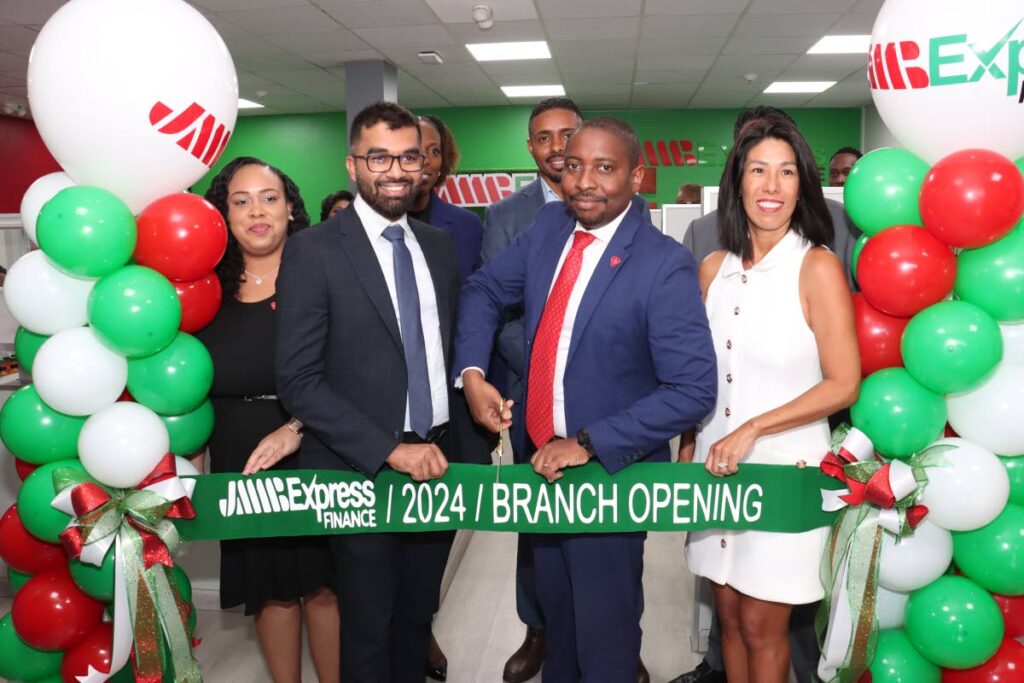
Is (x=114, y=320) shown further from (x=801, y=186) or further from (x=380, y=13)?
(x=380, y=13)

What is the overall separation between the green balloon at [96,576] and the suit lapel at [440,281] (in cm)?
91

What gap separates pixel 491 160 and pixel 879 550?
10.4 metres

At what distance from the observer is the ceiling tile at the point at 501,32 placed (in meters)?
6.73

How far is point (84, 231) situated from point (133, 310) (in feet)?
0.63

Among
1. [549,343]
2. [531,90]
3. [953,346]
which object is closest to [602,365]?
[549,343]

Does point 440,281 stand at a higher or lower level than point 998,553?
higher

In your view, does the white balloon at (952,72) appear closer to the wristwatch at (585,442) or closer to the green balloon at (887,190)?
the green balloon at (887,190)

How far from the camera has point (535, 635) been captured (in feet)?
8.58

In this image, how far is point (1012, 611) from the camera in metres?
1.75

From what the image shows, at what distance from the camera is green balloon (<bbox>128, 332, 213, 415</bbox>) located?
1.76 m

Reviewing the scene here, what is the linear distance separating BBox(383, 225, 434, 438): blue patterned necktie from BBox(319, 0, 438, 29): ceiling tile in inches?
188

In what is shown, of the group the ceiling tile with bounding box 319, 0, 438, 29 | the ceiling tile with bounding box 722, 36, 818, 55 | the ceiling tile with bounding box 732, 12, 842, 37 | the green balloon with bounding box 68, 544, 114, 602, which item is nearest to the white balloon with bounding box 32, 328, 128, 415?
the green balloon with bounding box 68, 544, 114, 602

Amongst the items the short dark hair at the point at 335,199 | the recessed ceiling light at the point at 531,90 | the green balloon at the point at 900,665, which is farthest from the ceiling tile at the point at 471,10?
the green balloon at the point at 900,665

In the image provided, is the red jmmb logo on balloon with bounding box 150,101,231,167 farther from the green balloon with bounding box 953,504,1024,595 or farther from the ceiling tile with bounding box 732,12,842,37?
the ceiling tile with bounding box 732,12,842,37
